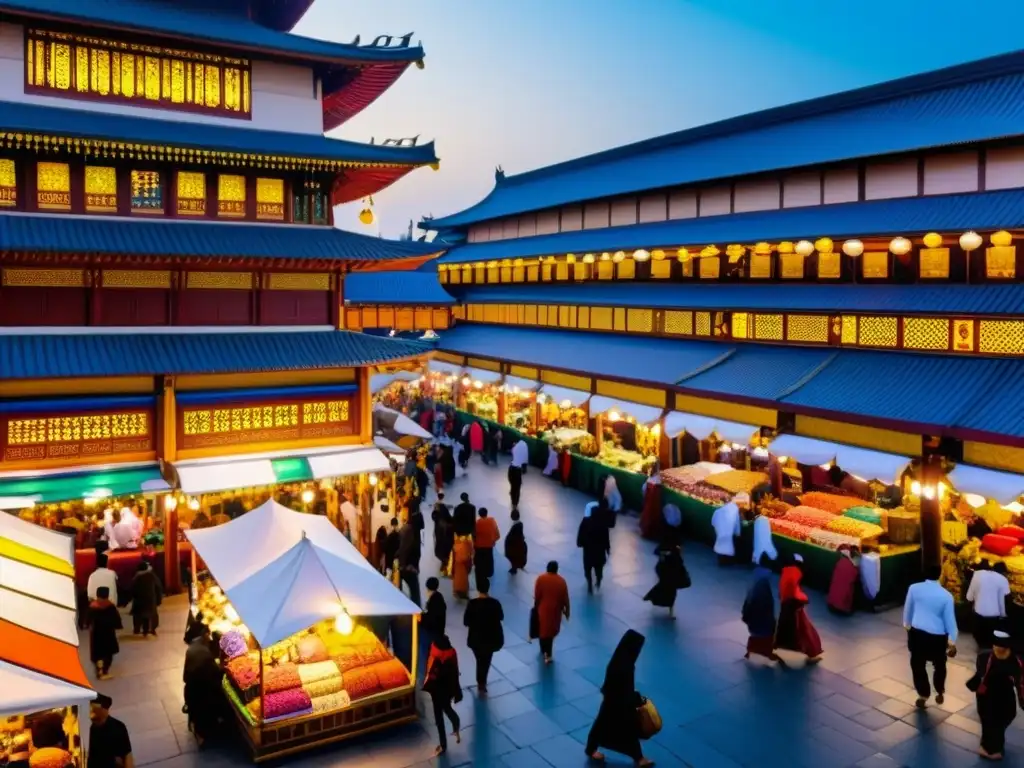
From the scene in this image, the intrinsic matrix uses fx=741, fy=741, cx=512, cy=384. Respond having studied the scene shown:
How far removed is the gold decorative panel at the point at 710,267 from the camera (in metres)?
23.4

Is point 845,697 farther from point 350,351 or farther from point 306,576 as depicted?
point 350,351

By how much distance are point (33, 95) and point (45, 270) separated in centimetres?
386

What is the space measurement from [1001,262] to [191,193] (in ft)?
59.3

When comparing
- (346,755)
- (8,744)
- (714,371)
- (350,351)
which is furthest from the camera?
(714,371)

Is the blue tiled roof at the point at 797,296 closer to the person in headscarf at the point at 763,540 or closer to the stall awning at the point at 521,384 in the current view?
the stall awning at the point at 521,384

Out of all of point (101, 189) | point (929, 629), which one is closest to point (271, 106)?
point (101, 189)

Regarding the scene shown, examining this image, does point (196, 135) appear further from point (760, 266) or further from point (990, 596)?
point (990, 596)

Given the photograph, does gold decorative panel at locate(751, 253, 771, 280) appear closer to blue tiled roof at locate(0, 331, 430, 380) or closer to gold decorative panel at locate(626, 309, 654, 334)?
gold decorative panel at locate(626, 309, 654, 334)

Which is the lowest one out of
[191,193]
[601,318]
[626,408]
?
[626,408]

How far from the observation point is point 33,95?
15.9 m

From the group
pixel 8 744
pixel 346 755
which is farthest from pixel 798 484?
pixel 8 744

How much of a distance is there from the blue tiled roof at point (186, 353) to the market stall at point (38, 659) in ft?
13.4

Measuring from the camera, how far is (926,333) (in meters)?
16.8

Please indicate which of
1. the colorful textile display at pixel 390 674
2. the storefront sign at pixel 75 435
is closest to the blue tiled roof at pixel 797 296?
the colorful textile display at pixel 390 674
